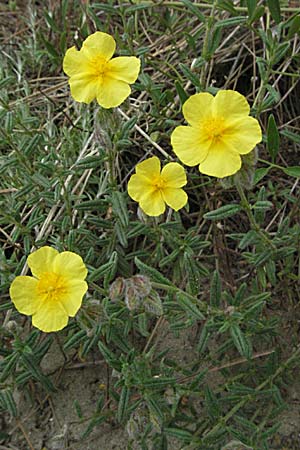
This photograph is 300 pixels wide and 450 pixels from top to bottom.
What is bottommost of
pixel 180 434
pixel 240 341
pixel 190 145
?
pixel 180 434

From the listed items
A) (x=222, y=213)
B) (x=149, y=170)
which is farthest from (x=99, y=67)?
(x=222, y=213)

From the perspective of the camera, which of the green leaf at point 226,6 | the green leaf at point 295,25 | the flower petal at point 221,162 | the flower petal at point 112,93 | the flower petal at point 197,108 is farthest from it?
the green leaf at point 226,6

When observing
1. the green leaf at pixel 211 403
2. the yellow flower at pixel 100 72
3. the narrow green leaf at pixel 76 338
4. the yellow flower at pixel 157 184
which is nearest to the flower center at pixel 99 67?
the yellow flower at pixel 100 72

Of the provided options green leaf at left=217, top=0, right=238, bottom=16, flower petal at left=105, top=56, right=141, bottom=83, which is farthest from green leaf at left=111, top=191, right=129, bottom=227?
green leaf at left=217, top=0, right=238, bottom=16

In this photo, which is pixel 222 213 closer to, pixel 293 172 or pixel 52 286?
pixel 293 172

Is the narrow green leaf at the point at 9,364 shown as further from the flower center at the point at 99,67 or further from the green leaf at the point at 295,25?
the green leaf at the point at 295,25

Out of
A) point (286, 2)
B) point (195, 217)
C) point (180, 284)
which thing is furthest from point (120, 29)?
point (180, 284)
